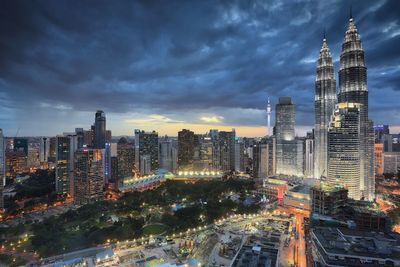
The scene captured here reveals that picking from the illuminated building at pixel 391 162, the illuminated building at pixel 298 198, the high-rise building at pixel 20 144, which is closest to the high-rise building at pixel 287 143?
the illuminated building at pixel 298 198

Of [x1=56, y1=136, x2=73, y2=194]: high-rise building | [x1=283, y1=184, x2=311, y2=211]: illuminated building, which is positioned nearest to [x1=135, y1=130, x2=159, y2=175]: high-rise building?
[x1=56, y1=136, x2=73, y2=194]: high-rise building

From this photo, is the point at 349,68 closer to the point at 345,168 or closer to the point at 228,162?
the point at 345,168

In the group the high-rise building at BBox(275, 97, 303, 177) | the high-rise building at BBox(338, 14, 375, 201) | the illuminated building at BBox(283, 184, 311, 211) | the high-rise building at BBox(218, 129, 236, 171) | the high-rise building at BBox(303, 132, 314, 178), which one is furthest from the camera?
the high-rise building at BBox(218, 129, 236, 171)

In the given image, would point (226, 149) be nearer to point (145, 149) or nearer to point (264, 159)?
point (264, 159)

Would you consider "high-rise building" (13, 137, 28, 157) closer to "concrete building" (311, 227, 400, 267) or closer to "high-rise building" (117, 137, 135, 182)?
"high-rise building" (117, 137, 135, 182)

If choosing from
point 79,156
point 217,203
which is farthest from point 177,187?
point 79,156

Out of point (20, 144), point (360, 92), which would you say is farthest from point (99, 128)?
point (360, 92)

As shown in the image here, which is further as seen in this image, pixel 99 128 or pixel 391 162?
pixel 99 128
